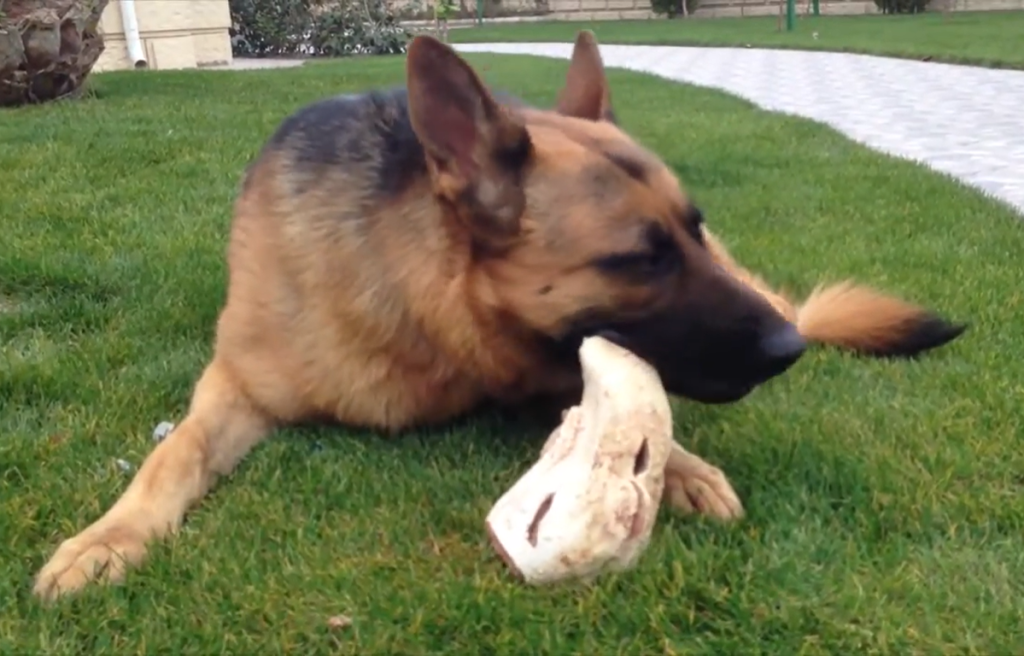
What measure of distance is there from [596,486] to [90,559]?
0.96m

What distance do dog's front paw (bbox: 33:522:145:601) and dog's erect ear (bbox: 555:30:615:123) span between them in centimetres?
152

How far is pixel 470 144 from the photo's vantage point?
248 cm

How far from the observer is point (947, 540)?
2.28 metres

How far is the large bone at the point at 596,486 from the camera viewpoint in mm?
2078

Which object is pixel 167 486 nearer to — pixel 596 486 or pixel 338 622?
pixel 338 622

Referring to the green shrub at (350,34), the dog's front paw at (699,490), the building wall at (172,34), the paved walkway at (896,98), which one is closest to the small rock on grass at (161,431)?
the dog's front paw at (699,490)

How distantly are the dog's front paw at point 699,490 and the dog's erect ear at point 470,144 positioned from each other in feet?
1.98

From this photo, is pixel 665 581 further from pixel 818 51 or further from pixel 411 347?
pixel 818 51

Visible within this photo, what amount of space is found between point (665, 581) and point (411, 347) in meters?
A: 0.84

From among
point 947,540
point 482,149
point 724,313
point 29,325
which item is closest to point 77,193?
point 29,325

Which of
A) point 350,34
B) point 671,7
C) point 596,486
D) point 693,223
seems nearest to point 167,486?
point 596,486

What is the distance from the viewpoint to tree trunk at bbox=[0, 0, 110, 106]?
Answer: 786 cm

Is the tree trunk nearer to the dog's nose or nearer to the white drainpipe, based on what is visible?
the white drainpipe

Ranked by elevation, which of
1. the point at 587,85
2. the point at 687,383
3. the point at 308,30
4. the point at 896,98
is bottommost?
the point at 896,98
